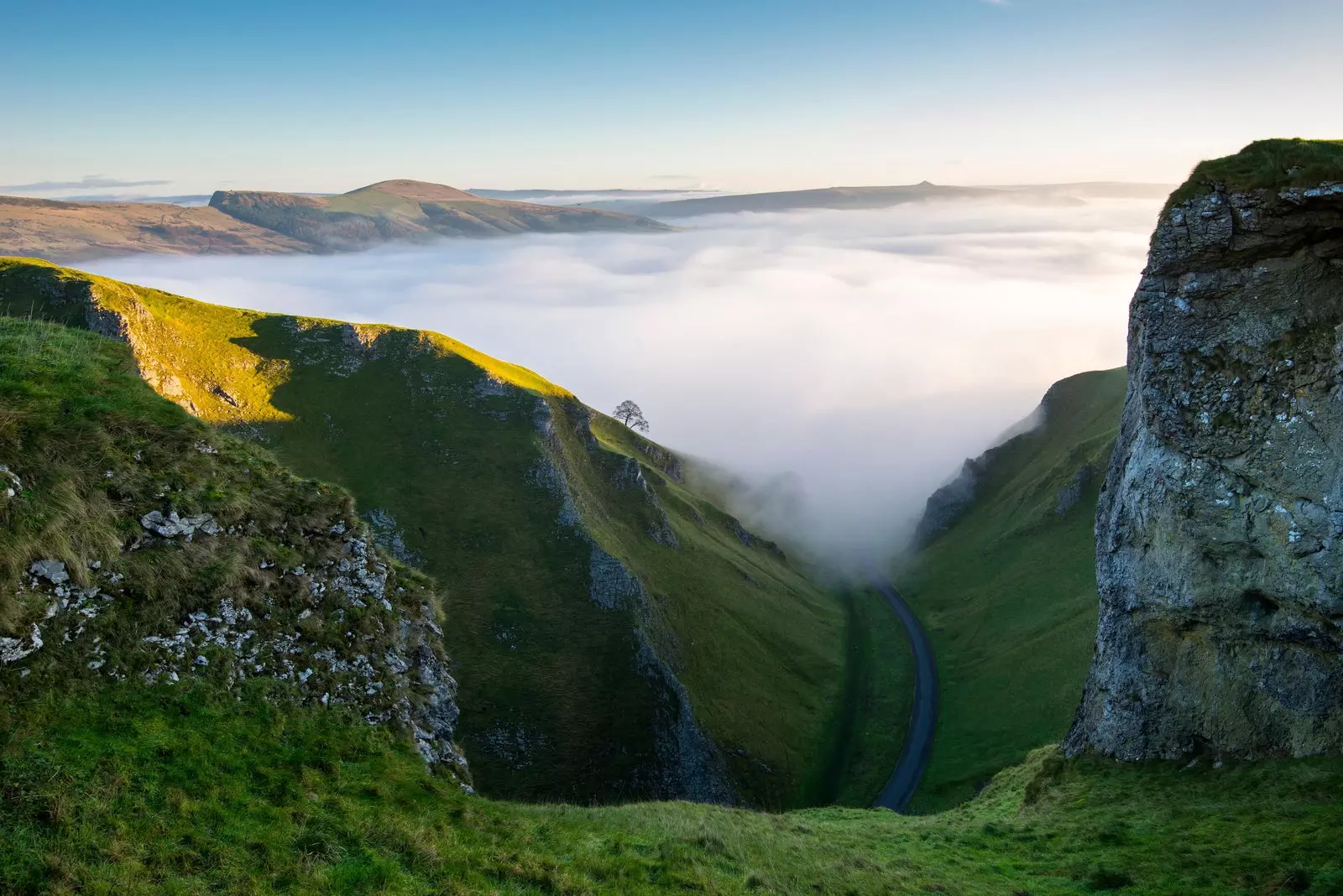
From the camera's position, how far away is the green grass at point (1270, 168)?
99.0ft

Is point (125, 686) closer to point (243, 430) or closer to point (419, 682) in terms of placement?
point (419, 682)

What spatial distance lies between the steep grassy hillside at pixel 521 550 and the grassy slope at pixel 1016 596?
16.0 m

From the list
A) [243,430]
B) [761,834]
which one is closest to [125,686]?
[761,834]

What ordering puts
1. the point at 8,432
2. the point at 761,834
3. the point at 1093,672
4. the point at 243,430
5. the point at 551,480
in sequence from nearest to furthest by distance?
the point at 8,432
the point at 761,834
the point at 1093,672
the point at 243,430
the point at 551,480

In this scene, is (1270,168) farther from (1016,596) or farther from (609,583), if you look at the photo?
(1016,596)

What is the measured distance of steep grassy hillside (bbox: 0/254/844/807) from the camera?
65375mm

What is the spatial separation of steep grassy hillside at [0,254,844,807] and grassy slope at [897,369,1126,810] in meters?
16.0

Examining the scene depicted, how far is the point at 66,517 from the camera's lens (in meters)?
20.9

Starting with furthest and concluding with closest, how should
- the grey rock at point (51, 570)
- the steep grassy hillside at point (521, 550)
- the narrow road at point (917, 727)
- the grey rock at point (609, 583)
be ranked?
the narrow road at point (917, 727) → the grey rock at point (609, 583) → the steep grassy hillside at point (521, 550) → the grey rock at point (51, 570)

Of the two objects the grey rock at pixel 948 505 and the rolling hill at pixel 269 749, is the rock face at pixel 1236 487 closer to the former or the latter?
the rolling hill at pixel 269 749

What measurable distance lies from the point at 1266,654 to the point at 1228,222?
20156 mm

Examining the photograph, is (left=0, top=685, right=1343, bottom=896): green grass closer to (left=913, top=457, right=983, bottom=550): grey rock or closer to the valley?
the valley

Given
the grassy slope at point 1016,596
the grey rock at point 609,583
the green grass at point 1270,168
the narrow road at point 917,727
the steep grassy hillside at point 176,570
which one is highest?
the green grass at point 1270,168

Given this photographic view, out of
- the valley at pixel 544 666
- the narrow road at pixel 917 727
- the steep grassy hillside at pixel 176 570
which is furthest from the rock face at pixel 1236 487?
the narrow road at pixel 917 727
